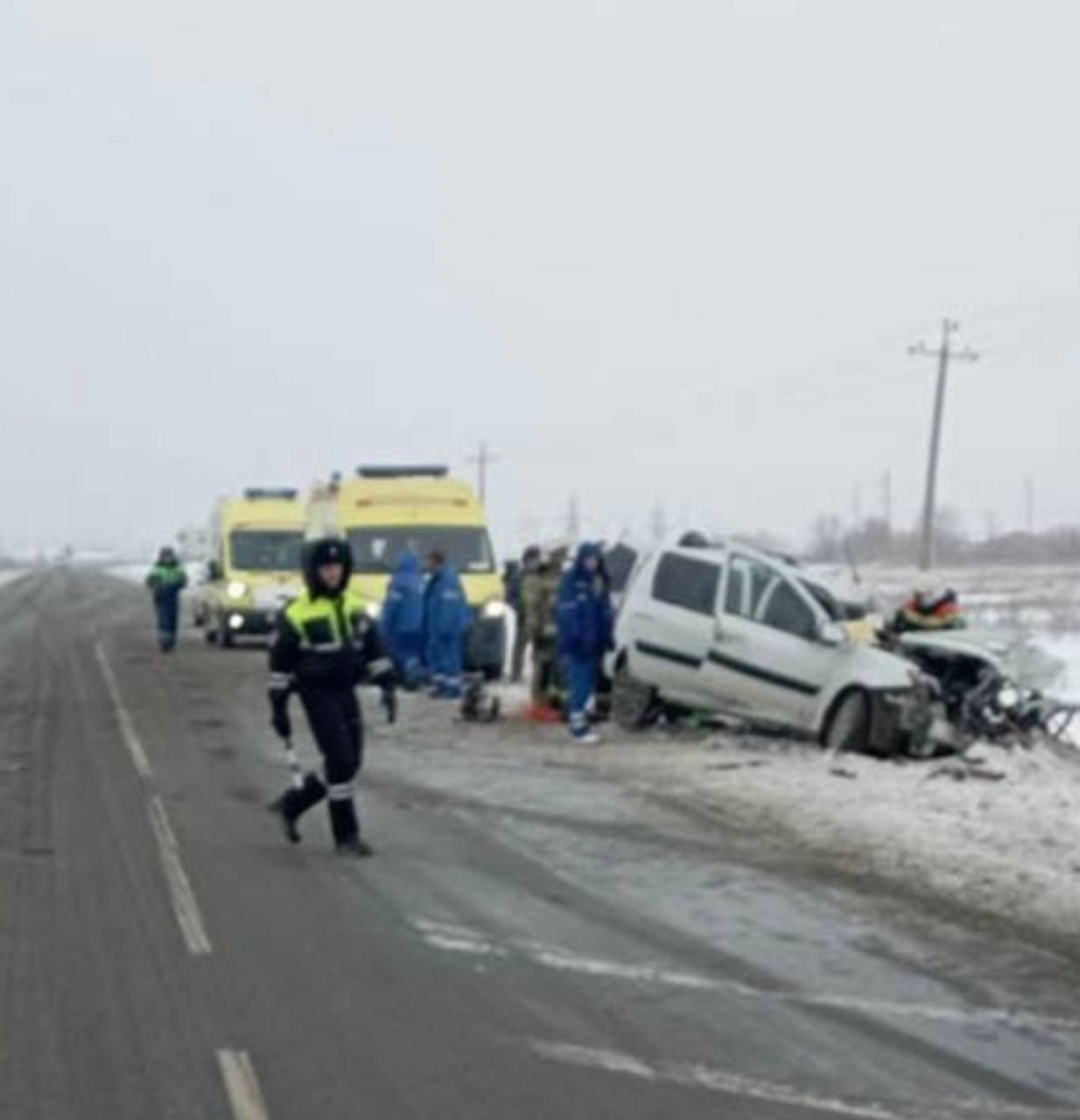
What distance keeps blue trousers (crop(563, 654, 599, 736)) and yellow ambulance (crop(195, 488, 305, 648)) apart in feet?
50.5

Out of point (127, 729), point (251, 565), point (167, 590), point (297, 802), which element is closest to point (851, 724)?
point (297, 802)

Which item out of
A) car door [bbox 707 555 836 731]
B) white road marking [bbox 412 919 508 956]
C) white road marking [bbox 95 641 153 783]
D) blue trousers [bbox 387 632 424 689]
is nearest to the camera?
white road marking [bbox 412 919 508 956]

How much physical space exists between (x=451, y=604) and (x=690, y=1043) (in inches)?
680

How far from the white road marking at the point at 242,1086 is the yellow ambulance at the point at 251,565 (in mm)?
27692

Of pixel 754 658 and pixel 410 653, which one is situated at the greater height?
pixel 754 658

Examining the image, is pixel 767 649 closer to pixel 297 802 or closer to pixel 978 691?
pixel 978 691

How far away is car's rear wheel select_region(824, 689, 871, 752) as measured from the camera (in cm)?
1809

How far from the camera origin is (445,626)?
25.3 meters

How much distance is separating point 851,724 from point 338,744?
664cm

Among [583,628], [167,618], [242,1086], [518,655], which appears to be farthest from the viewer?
[167,618]

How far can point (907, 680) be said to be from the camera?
17938 mm

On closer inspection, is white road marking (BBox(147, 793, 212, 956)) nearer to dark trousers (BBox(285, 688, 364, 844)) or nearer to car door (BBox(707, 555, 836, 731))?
dark trousers (BBox(285, 688, 364, 844))

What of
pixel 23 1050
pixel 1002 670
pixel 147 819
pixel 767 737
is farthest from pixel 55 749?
pixel 23 1050

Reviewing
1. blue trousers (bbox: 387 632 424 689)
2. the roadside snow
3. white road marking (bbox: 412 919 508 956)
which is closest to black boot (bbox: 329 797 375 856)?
white road marking (bbox: 412 919 508 956)
